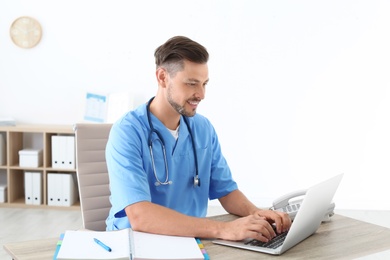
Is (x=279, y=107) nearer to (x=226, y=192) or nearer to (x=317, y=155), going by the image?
(x=317, y=155)

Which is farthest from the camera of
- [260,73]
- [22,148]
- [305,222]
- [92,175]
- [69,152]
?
[22,148]

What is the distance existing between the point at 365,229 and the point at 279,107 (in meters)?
2.81

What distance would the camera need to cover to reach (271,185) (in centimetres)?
441

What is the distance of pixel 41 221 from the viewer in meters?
3.81

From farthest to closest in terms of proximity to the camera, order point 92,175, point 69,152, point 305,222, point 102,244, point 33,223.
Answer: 1. point 69,152
2. point 33,223
3. point 92,175
4. point 305,222
5. point 102,244

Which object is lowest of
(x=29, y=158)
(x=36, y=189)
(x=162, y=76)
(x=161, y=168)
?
(x=36, y=189)

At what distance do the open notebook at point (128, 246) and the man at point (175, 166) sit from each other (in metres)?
0.07

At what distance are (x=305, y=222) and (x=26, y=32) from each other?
354 cm

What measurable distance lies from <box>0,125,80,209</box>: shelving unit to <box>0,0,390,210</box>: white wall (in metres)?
0.30

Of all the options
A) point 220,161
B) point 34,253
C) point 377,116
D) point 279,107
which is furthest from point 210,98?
point 34,253

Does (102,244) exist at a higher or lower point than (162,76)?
lower

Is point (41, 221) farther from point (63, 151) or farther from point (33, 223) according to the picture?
point (63, 151)

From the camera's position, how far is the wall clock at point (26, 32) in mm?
4348

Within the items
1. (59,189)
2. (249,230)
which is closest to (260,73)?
(59,189)
